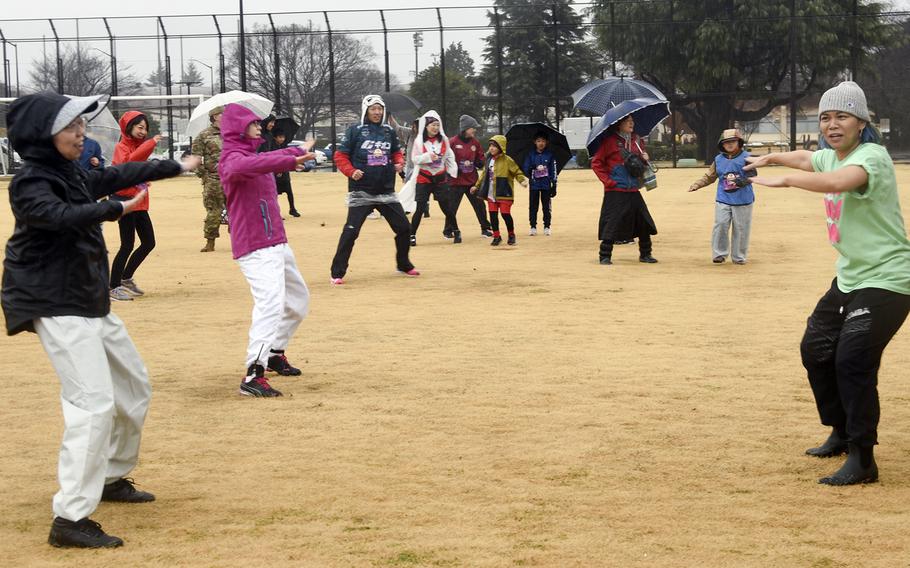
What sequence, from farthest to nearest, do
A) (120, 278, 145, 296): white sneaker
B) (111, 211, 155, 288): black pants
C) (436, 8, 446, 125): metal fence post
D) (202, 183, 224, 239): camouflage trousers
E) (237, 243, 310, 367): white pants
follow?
1. (436, 8, 446, 125): metal fence post
2. (202, 183, 224, 239): camouflage trousers
3. (120, 278, 145, 296): white sneaker
4. (111, 211, 155, 288): black pants
5. (237, 243, 310, 367): white pants

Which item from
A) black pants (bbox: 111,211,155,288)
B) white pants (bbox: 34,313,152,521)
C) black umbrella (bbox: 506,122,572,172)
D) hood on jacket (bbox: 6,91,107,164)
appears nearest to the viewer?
white pants (bbox: 34,313,152,521)

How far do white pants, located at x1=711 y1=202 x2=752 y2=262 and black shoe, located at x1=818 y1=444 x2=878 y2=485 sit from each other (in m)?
9.27

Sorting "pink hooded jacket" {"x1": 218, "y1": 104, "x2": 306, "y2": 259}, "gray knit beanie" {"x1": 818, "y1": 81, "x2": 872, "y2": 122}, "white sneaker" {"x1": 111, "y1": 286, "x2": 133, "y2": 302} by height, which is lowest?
"white sneaker" {"x1": 111, "y1": 286, "x2": 133, "y2": 302}

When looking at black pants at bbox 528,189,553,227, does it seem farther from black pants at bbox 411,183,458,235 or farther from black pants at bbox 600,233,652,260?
black pants at bbox 600,233,652,260

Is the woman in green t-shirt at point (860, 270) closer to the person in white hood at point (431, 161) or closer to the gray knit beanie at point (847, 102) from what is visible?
the gray knit beanie at point (847, 102)

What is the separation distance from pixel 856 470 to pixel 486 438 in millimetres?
1965

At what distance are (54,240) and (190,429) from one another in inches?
87.5

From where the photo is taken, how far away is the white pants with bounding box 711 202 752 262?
1498 cm

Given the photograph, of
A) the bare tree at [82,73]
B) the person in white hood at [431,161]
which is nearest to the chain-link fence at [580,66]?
the bare tree at [82,73]

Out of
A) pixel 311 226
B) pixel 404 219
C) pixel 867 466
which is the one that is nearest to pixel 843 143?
pixel 867 466

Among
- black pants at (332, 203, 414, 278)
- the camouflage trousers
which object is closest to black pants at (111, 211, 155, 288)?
black pants at (332, 203, 414, 278)

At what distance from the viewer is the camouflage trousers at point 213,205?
17047 millimetres

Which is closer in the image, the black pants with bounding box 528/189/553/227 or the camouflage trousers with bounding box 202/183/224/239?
the camouflage trousers with bounding box 202/183/224/239

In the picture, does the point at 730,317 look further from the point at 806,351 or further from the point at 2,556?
the point at 2,556
